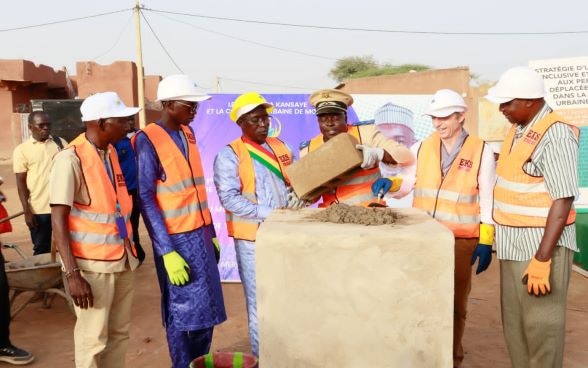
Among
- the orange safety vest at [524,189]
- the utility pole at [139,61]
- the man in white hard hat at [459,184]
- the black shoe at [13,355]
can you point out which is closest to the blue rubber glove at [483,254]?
the man in white hard hat at [459,184]

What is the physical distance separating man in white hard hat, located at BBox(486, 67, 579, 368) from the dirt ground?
1358mm

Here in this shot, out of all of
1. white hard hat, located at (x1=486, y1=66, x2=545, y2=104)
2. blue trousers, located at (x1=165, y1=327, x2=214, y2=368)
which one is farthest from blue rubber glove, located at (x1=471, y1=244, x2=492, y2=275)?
blue trousers, located at (x1=165, y1=327, x2=214, y2=368)

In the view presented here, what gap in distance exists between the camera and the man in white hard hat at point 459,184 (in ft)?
11.0

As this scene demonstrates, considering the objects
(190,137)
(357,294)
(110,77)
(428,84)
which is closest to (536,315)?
(357,294)

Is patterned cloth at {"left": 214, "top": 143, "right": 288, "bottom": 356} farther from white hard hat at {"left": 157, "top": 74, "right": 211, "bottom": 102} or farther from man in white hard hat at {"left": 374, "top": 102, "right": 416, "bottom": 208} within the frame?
man in white hard hat at {"left": 374, "top": 102, "right": 416, "bottom": 208}

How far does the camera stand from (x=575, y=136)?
270cm

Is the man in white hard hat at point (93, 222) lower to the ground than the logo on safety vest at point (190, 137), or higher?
lower

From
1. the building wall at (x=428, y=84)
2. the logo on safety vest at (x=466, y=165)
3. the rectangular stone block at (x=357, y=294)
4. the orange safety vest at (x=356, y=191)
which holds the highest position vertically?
the building wall at (x=428, y=84)

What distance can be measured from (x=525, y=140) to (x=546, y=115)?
17 centimetres

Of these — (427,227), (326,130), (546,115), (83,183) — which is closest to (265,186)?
(326,130)

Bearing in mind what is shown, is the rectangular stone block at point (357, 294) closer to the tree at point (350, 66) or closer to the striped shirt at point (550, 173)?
the striped shirt at point (550, 173)

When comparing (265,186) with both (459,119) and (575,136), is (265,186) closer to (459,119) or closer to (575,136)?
(459,119)

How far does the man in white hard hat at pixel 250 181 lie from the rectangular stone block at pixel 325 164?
51 centimetres

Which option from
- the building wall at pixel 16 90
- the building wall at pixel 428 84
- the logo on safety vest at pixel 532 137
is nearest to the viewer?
the logo on safety vest at pixel 532 137
